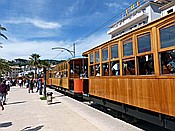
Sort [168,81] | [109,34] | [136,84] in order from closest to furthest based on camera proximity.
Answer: [168,81]
[136,84]
[109,34]

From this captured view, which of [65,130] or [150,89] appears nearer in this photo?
[150,89]

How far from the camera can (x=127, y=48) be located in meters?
6.64

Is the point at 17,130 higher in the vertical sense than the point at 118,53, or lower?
lower

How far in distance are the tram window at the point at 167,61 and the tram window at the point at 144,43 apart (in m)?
0.55

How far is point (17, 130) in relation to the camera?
697 cm

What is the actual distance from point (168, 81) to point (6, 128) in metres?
5.55

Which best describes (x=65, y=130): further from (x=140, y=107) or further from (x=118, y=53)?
(x=118, y=53)

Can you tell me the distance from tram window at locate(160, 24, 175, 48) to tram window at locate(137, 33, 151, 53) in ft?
1.66

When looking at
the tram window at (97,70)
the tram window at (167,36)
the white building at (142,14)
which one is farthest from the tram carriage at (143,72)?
the white building at (142,14)

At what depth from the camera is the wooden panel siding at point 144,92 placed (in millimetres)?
4709

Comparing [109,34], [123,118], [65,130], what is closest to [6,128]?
[65,130]

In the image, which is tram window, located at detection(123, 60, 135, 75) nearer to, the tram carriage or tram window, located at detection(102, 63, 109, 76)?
the tram carriage

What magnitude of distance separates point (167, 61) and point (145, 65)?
2.80ft

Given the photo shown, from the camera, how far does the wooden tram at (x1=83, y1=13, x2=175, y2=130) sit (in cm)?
481
